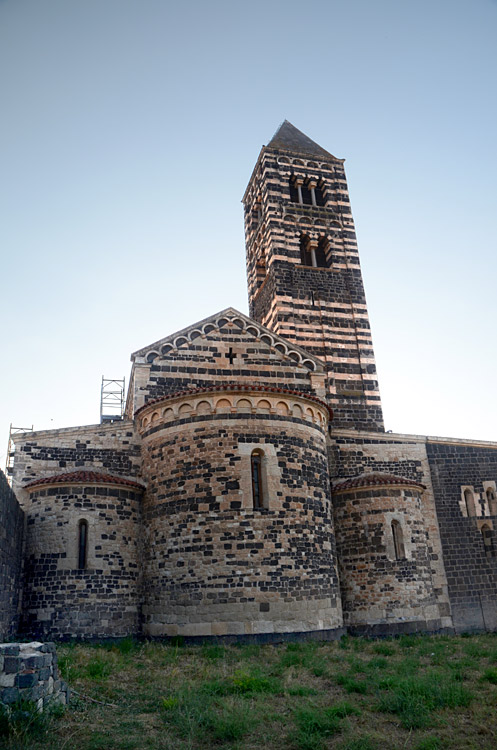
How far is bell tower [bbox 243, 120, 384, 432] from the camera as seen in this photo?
25312 mm

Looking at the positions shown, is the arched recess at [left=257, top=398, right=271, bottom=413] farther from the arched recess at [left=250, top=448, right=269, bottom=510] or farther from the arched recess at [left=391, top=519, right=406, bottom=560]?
the arched recess at [left=391, top=519, right=406, bottom=560]

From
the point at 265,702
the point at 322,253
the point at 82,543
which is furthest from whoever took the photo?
the point at 322,253

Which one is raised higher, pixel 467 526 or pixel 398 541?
pixel 467 526

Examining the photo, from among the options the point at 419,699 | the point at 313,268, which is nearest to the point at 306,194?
the point at 313,268

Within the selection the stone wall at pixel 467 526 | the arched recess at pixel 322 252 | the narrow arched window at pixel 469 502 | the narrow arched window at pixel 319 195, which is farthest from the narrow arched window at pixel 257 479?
the narrow arched window at pixel 319 195

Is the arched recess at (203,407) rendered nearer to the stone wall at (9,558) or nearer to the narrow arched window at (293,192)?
the stone wall at (9,558)

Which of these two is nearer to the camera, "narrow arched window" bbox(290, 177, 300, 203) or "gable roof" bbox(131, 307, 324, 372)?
"gable roof" bbox(131, 307, 324, 372)

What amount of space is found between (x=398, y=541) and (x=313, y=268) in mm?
13945

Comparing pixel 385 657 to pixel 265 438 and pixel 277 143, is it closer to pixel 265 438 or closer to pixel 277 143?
pixel 265 438

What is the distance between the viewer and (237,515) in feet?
49.1

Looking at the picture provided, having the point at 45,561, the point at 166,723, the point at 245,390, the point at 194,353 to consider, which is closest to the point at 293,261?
the point at 194,353

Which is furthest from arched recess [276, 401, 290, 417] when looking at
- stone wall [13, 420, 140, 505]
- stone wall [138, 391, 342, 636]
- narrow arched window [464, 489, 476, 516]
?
narrow arched window [464, 489, 476, 516]

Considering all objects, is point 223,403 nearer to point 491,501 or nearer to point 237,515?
point 237,515

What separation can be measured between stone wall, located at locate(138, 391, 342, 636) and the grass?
4.39 feet
